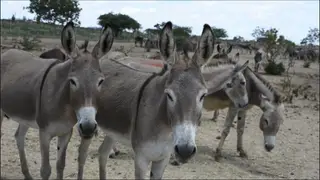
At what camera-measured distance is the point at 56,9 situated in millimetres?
5891

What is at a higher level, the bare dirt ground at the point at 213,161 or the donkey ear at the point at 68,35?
the donkey ear at the point at 68,35

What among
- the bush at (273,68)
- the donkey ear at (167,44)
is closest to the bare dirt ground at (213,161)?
the donkey ear at (167,44)

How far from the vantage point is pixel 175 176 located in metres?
6.43

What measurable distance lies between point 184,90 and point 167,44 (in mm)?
509

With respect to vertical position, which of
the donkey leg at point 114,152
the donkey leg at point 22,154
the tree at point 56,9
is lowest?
the donkey leg at point 114,152

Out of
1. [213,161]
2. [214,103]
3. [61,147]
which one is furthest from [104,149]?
[214,103]

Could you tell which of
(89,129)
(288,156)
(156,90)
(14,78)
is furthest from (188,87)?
(288,156)

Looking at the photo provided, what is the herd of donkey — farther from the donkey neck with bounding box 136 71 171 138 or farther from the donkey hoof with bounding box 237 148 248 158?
the donkey hoof with bounding box 237 148 248 158

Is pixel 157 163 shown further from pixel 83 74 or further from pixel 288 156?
pixel 288 156

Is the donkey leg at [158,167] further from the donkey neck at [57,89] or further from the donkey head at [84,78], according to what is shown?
the donkey neck at [57,89]

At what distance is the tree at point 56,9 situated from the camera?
582 centimetres

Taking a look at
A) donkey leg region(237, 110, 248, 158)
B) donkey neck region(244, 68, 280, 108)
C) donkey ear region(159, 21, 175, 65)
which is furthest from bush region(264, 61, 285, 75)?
Result: donkey ear region(159, 21, 175, 65)

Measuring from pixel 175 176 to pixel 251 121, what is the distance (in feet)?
17.5

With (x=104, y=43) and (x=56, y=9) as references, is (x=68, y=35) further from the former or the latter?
(x=56, y=9)
